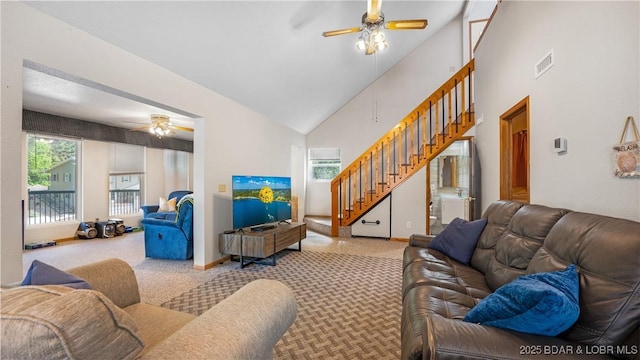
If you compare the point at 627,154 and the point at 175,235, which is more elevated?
the point at 627,154

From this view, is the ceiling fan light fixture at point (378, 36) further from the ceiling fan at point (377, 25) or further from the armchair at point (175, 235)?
the armchair at point (175, 235)

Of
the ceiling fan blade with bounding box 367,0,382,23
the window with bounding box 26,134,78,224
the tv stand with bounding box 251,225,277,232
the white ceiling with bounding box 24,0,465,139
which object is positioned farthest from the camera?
the window with bounding box 26,134,78,224

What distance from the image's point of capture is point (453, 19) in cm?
638

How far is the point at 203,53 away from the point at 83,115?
400 centimetres

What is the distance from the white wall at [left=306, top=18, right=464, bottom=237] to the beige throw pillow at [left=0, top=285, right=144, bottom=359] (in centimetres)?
662

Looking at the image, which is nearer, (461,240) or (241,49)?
(461,240)

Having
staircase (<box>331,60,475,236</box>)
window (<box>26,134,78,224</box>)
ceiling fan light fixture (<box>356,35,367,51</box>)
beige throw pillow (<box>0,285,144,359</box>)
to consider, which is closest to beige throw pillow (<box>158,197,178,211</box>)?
window (<box>26,134,78,224</box>)

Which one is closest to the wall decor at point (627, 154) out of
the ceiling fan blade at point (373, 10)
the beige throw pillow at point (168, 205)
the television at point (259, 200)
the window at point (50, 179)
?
the ceiling fan blade at point (373, 10)

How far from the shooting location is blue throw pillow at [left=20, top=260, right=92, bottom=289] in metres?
1.02

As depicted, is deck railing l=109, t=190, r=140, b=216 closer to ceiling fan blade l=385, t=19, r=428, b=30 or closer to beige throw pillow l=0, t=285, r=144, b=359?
ceiling fan blade l=385, t=19, r=428, b=30


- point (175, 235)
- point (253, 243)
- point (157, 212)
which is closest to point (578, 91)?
point (253, 243)

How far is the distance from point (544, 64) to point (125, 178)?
8.15 meters

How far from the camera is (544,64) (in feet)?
7.71

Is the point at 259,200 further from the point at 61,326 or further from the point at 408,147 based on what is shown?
the point at 408,147
